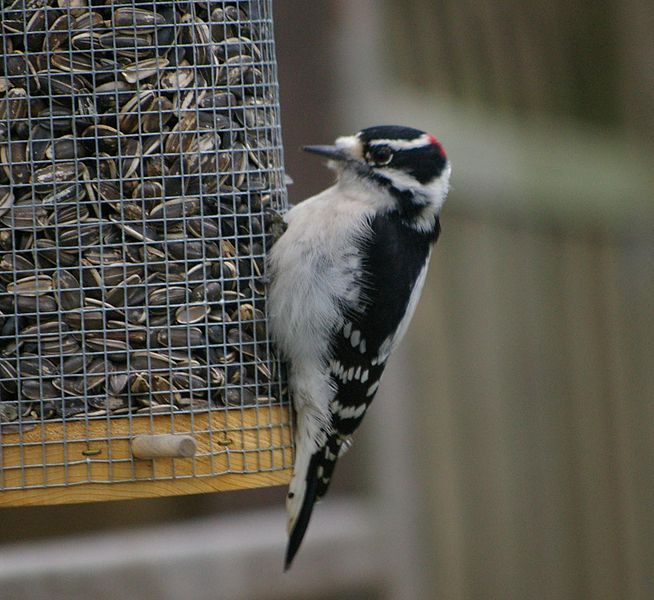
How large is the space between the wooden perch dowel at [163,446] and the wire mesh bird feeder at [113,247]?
0.18 ft

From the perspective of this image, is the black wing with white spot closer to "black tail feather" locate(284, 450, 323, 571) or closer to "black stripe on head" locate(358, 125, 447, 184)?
"black tail feather" locate(284, 450, 323, 571)

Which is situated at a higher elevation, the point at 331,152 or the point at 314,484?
the point at 331,152

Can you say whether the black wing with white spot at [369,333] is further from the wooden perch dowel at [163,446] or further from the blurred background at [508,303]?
the blurred background at [508,303]

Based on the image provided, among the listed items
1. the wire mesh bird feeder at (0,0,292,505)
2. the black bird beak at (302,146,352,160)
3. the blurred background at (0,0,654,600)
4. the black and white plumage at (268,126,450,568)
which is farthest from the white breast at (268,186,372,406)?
the blurred background at (0,0,654,600)

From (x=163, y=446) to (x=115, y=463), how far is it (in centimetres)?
25

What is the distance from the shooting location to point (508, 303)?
4.83 m

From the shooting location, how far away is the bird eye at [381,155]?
3.51m

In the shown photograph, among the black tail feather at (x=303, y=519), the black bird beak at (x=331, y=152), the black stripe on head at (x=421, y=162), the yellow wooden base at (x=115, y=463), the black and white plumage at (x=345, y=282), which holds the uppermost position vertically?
the black bird beak at (x=331, y=152)

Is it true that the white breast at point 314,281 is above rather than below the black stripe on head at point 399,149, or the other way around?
below

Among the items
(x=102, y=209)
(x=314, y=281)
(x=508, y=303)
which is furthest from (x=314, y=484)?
(x=508, y=303)

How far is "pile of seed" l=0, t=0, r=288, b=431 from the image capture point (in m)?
3.06

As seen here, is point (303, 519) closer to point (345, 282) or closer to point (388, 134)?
point (345, 282)

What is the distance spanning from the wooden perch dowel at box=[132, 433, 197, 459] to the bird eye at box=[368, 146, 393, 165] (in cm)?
121

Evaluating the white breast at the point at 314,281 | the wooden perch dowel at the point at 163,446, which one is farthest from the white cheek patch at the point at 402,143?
the wooden perch dowel at the point at 163,446
